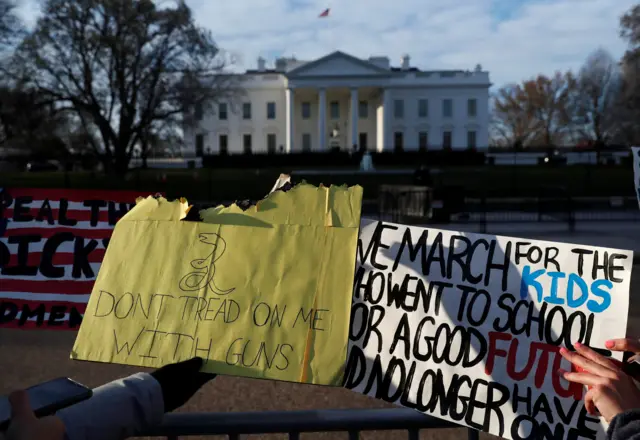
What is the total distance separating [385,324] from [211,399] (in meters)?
3.45

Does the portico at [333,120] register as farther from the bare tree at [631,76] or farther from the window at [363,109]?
the bare tree at [631,76]

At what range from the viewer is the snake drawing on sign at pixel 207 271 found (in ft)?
6.26

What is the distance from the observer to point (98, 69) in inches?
1217

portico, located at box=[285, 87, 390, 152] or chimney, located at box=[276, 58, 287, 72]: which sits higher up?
chimney, located at box=[276, 58, 287, 72]

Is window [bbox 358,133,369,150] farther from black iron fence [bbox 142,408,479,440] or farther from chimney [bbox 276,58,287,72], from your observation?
black iron fence [bbox 142,408,479,440]

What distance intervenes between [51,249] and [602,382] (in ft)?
7.39

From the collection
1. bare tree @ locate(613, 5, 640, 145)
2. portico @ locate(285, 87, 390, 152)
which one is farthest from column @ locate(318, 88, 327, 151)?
bare tree @ locate(613, 5, 640, 145)

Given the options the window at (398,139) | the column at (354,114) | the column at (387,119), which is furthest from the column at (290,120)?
the window at (398,139)

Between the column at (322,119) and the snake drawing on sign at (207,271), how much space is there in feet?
252

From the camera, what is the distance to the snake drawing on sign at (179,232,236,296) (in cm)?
191

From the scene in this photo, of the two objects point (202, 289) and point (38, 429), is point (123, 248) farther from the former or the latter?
point (38, 429)

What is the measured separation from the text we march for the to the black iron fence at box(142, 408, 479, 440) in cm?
6

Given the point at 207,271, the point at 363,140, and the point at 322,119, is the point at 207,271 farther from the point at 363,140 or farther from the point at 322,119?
the point at 363,140

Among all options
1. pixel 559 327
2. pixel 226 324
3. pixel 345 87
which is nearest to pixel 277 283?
pixel 226 324
